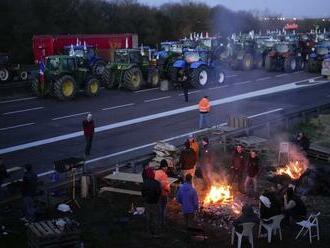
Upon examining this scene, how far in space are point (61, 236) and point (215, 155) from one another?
7551mm

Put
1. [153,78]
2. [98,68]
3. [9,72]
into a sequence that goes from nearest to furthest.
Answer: [153,78]
[98,68]
[9,72]

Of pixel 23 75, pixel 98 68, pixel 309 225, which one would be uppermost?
pixel 98 68

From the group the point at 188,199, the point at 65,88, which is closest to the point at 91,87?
the point at 65,88

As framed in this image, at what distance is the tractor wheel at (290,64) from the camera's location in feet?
120

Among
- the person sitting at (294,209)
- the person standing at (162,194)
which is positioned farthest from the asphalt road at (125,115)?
the person sitting at (294,209)

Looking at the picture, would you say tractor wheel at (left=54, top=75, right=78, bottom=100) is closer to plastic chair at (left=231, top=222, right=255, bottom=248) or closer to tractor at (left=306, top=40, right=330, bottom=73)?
plastic chair at (left=231, top=222, right=255, bottom=248)

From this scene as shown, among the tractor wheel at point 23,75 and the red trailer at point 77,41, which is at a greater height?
the red trailer at point 77,41

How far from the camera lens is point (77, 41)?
36.2 metres

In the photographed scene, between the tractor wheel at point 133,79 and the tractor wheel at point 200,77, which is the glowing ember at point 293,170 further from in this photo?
the tractor wheel at point 133,79

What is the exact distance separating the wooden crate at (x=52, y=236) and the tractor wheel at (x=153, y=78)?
20.1 m

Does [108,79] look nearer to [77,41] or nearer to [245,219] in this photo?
[77,41]

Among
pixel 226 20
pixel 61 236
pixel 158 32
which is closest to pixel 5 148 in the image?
pixel 61 236

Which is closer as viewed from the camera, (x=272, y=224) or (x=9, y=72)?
(x=272, y=224)

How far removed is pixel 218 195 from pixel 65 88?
47.9 feet
